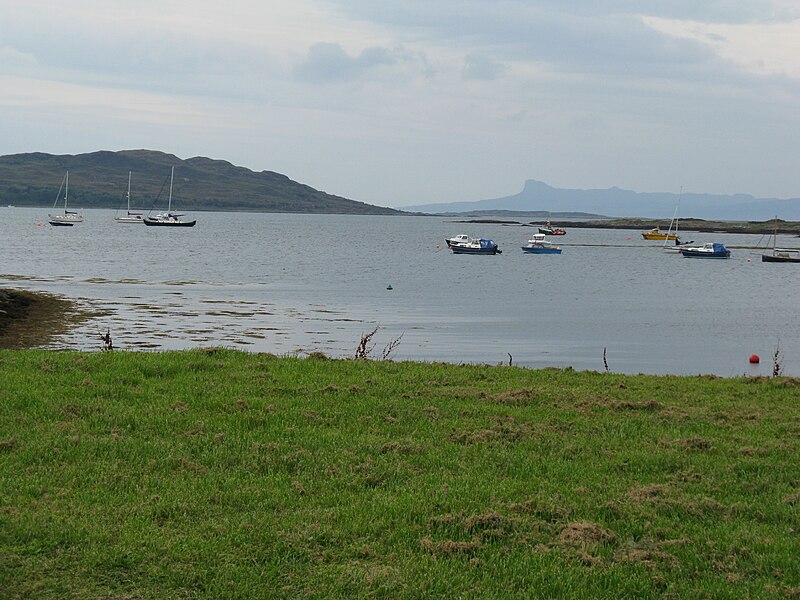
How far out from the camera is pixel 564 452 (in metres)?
10.2

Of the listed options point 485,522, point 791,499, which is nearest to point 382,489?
point 485,522

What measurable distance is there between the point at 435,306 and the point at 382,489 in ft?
128

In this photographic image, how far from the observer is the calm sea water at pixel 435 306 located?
29.7 m

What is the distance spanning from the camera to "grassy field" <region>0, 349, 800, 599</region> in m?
6.82

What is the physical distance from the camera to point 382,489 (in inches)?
346

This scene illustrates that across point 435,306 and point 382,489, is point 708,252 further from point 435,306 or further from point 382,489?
Result: point 382,489

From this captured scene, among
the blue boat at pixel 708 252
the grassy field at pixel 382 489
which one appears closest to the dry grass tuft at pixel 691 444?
the grassy field at pixel 382 489

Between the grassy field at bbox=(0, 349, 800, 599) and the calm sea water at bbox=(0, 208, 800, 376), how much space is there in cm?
1380

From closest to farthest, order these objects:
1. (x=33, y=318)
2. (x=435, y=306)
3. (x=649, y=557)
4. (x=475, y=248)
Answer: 1. (x=649, y=557)
2. (x=33, y=318)
3. (x=435, y=306)
4. (x=475, y=248)

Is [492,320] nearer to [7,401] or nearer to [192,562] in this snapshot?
[7,401]

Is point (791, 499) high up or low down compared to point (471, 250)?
down

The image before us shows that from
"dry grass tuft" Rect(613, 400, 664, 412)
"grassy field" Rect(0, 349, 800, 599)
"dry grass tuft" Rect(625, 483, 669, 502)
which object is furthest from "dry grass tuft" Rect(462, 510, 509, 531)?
"dry grass tuft" Rect(613, 400, 664, 412)

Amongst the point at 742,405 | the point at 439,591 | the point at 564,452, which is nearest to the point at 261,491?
the point at 439,591

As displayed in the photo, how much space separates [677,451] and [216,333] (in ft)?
77.7
